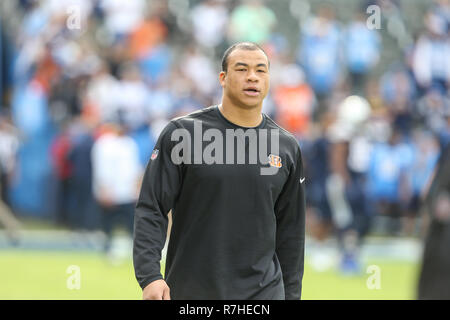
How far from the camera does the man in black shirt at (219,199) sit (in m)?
4.98

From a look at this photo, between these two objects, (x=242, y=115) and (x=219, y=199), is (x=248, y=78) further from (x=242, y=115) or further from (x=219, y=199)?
(x=219, y=199)

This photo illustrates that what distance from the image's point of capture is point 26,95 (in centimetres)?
1692

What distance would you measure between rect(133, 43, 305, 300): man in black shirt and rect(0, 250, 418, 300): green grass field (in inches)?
227

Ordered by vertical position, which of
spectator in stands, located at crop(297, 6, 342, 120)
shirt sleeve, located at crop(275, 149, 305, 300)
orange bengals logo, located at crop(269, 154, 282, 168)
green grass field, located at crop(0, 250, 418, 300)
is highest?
spectator in stands, located at crop(297, 6, 342, 120)

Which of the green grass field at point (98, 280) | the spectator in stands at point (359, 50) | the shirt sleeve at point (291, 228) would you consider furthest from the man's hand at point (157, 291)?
the spectator in stands at point (359, 50)

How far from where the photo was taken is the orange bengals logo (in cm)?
515

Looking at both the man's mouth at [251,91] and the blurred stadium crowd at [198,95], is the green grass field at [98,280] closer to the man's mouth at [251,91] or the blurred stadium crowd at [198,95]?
the blurred stadium crowd at [198,95]

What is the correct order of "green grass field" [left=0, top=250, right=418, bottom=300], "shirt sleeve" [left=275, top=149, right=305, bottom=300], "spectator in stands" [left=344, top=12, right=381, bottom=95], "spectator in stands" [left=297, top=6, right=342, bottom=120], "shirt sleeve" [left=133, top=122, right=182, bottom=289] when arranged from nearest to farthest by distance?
"shirt sleeve" [left=133, top=122, right=182, bottom=289], "shirt sleeve" [left=275, top=149, right=305, bottom=300], "green grass field" [left=0, top=250, right=418, bottom=300], "spectator in stands" [left=297, top=6, right=342, bottom=120], "spectator in stands" [left=344, top=12, right=381, bottom=95]

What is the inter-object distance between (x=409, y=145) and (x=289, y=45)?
139 inches

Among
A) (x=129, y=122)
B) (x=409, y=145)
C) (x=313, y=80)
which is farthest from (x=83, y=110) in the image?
(x=409, y=145)

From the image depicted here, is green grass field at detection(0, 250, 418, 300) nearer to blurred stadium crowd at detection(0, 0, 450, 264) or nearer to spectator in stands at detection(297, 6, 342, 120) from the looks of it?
blurred stadium crowd at detection(0, 0, 450, 264)

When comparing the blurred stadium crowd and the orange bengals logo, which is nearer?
the orange bengals logo

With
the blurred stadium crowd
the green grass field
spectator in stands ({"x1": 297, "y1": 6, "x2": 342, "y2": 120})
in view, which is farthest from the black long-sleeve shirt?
spectator in stands ({"x1": 297, "y1": 6, "x2": 342, "y2": 120})
